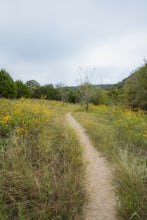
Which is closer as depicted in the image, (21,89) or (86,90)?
(86,90)

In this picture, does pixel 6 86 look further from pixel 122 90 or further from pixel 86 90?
pixel 122 90

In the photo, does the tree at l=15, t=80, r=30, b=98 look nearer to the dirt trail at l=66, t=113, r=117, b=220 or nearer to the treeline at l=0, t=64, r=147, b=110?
the treeline at l=0, t=64, r=147, b=110

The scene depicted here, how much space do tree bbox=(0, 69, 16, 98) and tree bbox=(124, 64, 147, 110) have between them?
1359 cm

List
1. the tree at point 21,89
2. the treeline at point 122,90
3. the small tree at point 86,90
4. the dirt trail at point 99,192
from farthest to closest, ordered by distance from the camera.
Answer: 1. the tree at point 21,89
2. the small tree at point 86,90
3. the treeline at point 122,90
4. the dirt trail at point 99,192

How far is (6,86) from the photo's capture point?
683 inches

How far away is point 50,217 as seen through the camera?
1.86 m

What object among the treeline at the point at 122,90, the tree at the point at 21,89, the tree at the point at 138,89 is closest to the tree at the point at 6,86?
the treeline at the point at 122,90

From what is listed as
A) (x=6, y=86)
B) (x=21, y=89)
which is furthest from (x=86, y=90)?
(x=21, y=89)

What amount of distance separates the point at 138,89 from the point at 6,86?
47.8 ft

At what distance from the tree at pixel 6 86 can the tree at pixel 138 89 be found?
13.6m

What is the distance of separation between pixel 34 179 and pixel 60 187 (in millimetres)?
407

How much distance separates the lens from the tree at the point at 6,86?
17.2 metres

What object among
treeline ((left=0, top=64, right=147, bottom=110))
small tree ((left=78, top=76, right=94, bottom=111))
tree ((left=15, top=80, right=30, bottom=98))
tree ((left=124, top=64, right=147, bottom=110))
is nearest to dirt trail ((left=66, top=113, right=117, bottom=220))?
treeline ((left=0, top=64, right=147, bottom=110))

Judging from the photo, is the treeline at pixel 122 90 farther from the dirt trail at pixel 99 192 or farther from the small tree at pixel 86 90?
the dirt trail at pixel 99 192
